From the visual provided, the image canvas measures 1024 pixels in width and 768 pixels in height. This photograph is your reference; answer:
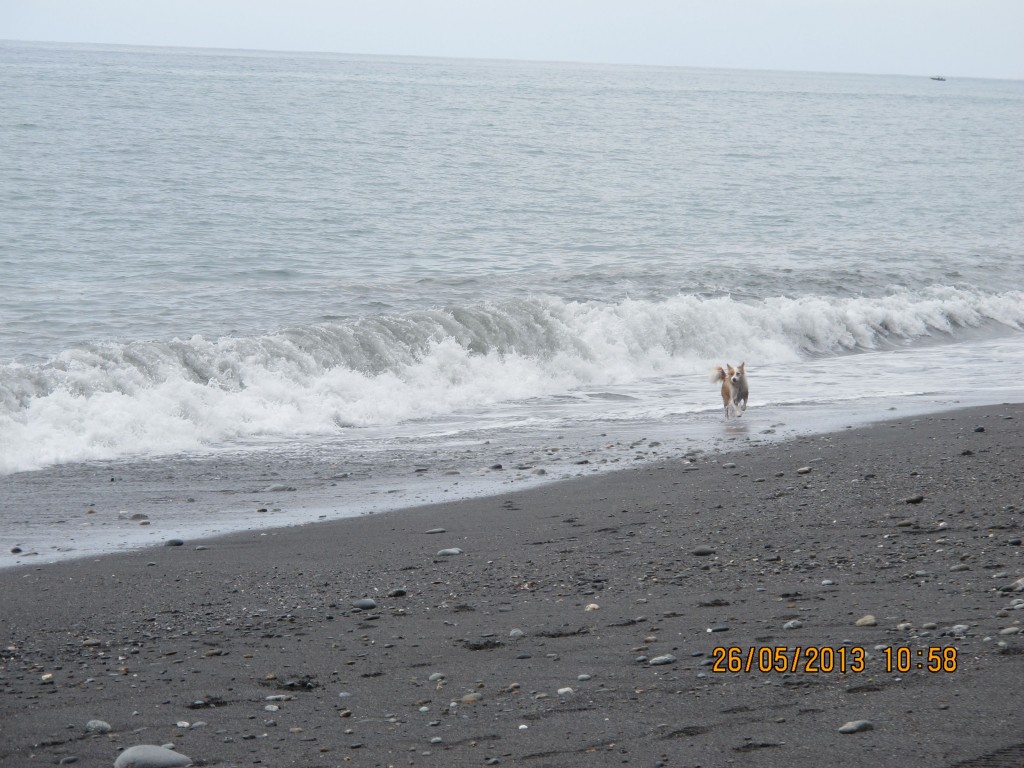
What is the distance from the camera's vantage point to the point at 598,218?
32.1m

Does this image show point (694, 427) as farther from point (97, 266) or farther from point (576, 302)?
point (97, 266)

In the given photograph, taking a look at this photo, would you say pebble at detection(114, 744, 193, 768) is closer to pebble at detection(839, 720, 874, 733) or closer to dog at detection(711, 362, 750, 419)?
pebble at detection(839, 720, 874, 733)

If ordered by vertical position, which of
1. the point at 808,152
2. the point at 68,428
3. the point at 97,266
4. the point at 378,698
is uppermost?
the point at 808,152

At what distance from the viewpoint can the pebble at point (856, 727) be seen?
3.96m

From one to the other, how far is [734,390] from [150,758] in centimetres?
937

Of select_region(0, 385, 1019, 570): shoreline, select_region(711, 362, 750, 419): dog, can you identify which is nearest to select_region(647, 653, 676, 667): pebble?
select_region(0, 385, 1019, 570): shoreline

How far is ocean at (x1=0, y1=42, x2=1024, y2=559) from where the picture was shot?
1138 cm

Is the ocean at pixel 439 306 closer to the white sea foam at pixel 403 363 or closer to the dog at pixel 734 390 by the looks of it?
the white sea foam at pixel 403 363

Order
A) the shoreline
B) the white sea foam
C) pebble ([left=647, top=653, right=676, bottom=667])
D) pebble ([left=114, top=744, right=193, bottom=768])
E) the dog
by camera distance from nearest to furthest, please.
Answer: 1. pebble ([left=114, top=744, right=193, bottom=768])
2. pebble ([left=647, top=653, right=676, bottom=667])
3. the shoreline
4. the white sea foam
5. the dog

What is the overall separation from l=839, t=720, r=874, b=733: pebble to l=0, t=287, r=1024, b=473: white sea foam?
875 cm

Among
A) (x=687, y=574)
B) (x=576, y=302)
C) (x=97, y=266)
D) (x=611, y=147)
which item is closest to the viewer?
(x=687, y=574)

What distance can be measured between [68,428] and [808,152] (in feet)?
170

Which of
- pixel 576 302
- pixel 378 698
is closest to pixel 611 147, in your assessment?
pixel 576 302

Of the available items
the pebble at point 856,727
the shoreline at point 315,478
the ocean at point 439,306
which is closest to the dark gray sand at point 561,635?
the pebble at point 856,727
